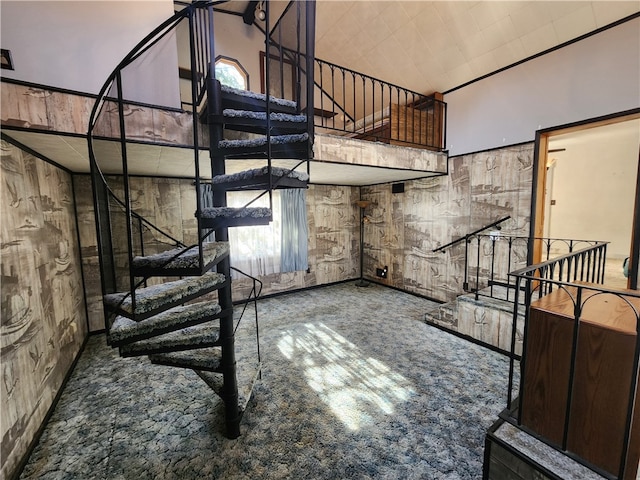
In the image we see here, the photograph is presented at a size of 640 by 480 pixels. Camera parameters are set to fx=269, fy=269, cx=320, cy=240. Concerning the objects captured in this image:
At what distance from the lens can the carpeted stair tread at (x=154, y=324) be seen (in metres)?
1.34

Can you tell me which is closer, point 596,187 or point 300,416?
point 300,416

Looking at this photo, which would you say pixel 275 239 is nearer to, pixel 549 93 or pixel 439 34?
pixel 439 34

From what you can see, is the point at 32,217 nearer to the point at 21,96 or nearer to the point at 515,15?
the point at 21,96

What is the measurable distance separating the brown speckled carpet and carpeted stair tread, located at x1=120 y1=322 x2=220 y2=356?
0.76 metres

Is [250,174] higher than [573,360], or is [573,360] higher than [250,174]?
[250,174]

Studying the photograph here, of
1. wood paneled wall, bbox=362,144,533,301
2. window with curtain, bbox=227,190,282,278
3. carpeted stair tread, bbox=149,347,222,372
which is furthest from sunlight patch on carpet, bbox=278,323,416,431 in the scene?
wood paneled wall, bbox=362,144,533,301

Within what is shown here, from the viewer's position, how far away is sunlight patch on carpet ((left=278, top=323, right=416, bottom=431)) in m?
2.14

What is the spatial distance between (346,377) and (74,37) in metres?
3.63

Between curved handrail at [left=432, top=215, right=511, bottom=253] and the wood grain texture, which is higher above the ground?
the wood grain texture

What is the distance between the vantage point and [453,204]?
4199 mm

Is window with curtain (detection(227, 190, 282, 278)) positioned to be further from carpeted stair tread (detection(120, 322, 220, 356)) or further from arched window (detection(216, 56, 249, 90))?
carpeted stair tread (detection(120, 322, 220, 356))

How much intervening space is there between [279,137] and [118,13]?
183cm

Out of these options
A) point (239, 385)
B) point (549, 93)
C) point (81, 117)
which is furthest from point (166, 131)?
point (549, 93)

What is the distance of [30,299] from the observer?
1.96 meters
